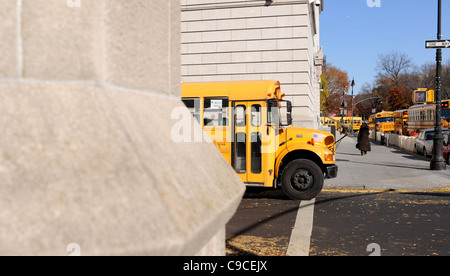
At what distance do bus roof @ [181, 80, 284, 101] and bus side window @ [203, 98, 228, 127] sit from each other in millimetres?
141

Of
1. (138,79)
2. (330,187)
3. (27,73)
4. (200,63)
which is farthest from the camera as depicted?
(200,63)

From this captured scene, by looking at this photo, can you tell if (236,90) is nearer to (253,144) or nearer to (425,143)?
(253,144)

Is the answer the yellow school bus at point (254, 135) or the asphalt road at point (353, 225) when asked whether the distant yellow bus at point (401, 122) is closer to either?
the asphalt road at point (353, 225)

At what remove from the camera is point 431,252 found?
5.55 m

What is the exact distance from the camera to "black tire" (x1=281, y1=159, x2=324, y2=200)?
379 inches

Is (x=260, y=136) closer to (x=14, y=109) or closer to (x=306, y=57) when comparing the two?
(x=14, y=109)

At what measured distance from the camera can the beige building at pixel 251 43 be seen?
19.6 meters

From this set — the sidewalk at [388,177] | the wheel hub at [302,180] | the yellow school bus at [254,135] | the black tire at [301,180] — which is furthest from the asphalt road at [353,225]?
the sidewalk at [388,177]

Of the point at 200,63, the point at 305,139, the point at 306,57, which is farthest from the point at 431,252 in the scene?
the point at 200,63

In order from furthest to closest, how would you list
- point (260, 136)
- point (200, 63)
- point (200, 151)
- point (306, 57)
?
point (200, 63) < point (306, 57) < point (260, 136) < point (200, 151)

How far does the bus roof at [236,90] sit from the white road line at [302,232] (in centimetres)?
269

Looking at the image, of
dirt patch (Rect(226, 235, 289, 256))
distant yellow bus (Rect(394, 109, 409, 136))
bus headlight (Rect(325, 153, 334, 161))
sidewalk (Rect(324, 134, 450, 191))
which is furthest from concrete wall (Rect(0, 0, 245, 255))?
distant yellow bus (Rect(394, 109, 409, 136))

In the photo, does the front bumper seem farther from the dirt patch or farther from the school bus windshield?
the school bus windshield

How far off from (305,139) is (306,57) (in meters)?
10.8
